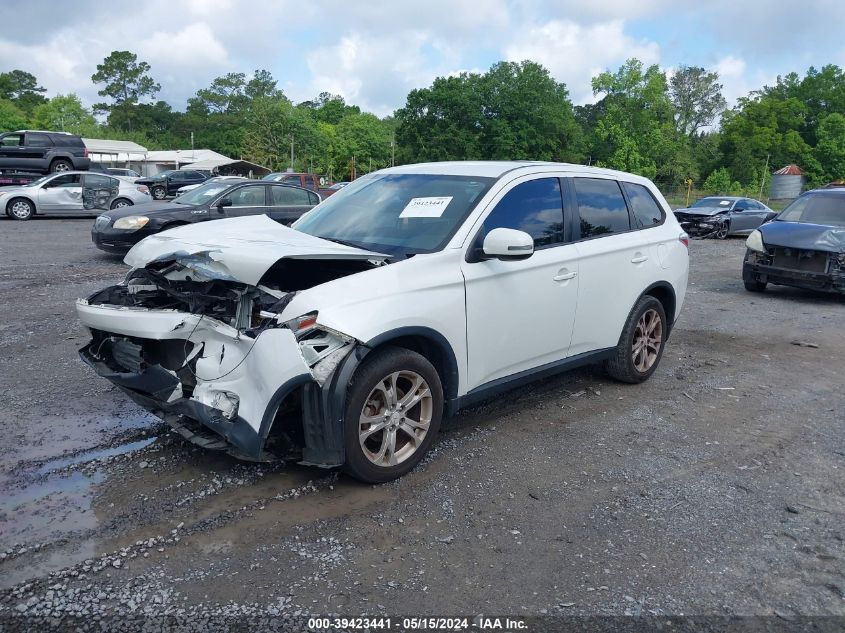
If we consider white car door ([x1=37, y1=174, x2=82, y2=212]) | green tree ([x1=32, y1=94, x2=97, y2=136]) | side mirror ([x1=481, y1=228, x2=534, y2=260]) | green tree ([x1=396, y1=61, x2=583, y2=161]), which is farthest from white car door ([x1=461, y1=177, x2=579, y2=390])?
green tree ([x1=32, y1=94, x2=97, y2=136])

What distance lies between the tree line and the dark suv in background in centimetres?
4090

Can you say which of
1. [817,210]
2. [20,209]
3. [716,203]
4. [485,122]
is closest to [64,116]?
[485,122]

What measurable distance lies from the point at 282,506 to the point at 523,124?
2734 inches

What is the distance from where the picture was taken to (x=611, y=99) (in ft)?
222

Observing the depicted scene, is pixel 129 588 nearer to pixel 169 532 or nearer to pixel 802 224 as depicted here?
pixel 169 532

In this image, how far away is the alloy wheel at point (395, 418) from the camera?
3635 millimetres

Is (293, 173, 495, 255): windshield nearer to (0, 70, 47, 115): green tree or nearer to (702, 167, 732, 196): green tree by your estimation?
(702, 167, 732, 196): green tree

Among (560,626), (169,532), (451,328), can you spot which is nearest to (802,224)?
(451,328)

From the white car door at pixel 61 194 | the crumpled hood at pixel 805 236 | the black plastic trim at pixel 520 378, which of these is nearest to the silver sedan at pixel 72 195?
the white car door at pixel 61 194

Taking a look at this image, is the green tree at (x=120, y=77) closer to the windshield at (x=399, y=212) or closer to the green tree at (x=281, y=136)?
the green tree at (x=281, y=136)

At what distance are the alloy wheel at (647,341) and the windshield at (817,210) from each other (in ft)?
20.1

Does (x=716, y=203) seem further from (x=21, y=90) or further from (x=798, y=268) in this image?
(x=21, y=90)

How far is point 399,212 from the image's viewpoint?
179 inches

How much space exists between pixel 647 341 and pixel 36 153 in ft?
84.3
